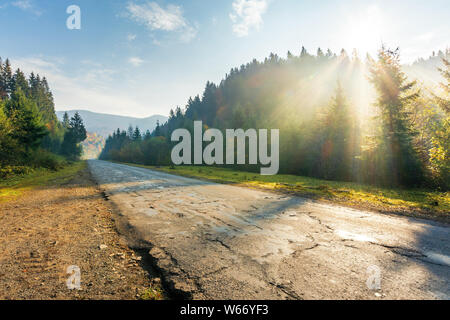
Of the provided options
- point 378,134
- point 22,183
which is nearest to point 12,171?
point 22,183

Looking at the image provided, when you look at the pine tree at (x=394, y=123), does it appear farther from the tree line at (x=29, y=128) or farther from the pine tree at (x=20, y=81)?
the pine tree at (x=20, y=81)

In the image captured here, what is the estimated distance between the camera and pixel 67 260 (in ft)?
10.1

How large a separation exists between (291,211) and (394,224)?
250 centimetres

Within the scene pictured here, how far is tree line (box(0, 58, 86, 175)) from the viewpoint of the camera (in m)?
19.6

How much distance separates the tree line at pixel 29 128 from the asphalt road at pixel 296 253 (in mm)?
22300

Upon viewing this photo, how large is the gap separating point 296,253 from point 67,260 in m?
3.67

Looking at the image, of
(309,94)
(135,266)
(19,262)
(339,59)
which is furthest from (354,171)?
(339,59)

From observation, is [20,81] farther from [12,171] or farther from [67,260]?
[67,260]

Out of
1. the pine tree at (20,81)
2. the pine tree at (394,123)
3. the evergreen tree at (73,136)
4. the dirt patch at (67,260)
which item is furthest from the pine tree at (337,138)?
the evergreen tree at (73,136)

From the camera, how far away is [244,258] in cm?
317

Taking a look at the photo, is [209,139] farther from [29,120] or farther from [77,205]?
[77,205]

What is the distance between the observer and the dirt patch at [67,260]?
2.36 meters

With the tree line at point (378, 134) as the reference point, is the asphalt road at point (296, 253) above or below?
below

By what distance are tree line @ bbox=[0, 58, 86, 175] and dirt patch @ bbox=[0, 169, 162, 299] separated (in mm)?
19248
